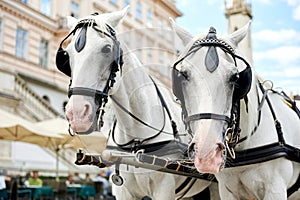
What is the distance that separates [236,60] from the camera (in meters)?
2.98

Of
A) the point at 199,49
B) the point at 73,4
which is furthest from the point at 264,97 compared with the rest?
the point at 73,4

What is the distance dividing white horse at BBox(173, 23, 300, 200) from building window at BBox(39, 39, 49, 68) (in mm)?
21244

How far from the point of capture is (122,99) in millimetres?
3729

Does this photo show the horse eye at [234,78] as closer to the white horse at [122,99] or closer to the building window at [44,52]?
the white horse at [122,99]

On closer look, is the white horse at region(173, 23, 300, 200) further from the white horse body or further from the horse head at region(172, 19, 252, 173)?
the white horse body

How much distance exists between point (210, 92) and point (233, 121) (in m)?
0.27

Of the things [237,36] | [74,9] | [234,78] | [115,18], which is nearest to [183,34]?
[237,36]

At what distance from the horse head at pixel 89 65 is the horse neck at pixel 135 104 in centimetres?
33

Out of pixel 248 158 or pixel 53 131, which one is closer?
pixel 248 158

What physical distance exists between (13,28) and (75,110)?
1979cm

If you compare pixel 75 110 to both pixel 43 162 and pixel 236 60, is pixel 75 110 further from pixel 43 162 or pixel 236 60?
pixel 43 162

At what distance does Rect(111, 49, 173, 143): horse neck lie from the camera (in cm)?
375

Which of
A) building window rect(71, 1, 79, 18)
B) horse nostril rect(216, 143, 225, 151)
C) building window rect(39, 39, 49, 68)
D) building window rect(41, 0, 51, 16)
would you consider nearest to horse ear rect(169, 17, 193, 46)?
horse nostril rect(216, 143, 225, 151)

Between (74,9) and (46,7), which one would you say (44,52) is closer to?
(46,7)
